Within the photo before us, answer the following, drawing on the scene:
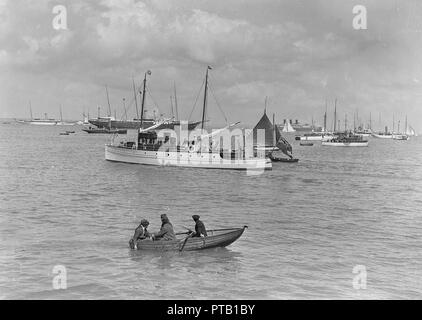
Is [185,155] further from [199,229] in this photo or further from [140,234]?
[140,234]

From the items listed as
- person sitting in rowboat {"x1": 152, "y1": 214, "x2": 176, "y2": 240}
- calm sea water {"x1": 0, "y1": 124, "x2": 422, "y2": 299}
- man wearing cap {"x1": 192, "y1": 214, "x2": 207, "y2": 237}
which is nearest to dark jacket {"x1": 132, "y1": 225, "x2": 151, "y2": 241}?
person sitting in rowboat {"x1": 152, "y1": 214, "x2": 176, "y2": 240}

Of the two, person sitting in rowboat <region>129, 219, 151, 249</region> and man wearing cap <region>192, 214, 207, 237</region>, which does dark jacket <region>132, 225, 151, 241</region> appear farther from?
man wearing cap <region>192, 214, 207, 237</region>

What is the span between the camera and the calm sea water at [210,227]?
19297mm

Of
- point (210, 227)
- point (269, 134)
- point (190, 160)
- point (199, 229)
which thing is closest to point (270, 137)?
point (269, 134)

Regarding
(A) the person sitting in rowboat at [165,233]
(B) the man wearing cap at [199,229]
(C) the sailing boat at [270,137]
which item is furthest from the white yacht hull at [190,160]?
(A) the person sitting in rowboat at [165,233]

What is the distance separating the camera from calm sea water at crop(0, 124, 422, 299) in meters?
19.3

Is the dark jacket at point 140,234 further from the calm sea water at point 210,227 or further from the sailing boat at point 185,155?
the sailing boat at point 185,155

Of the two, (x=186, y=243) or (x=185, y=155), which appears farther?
(x=185, y=155)

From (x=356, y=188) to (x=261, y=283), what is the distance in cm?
3783

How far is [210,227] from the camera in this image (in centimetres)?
3102

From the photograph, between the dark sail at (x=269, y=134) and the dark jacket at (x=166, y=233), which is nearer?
the dark jacket at (x=166, y=233)

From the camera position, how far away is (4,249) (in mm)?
24000

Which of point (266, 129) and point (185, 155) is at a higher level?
point (266, 129)

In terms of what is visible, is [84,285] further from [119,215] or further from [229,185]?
[229,185]
